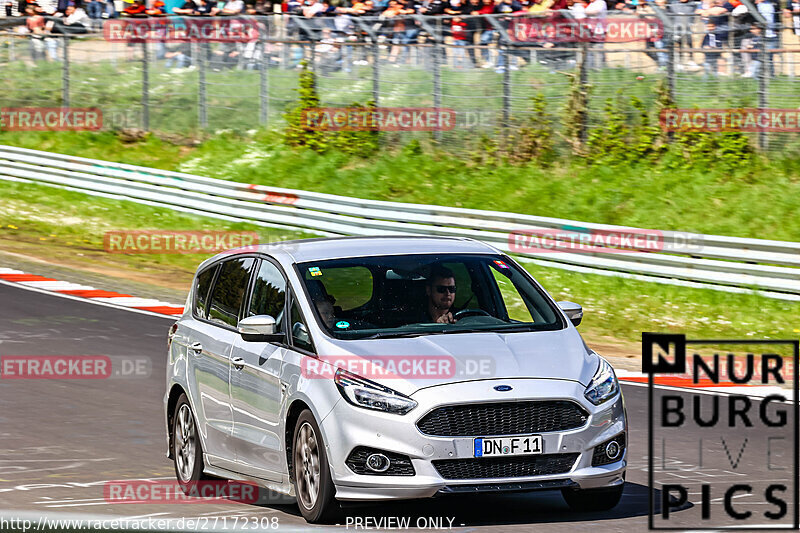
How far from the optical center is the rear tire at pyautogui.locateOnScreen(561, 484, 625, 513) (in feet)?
26.5

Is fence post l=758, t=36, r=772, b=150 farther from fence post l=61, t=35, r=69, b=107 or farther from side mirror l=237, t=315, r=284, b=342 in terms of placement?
fence post l=61, t=35, r=69, b=107

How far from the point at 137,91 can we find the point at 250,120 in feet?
10.2

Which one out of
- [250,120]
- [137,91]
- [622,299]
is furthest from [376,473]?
[137,91]

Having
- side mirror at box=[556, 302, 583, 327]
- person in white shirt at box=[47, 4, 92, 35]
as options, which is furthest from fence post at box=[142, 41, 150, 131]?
side mirror at box=[556, 302, 583, 327]

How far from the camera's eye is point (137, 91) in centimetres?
3109

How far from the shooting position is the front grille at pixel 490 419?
757cm

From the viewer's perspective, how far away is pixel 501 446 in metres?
7.59

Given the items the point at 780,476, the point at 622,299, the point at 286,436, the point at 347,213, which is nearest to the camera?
the point at 286,436

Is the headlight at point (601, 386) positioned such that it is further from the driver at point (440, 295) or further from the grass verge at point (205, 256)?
the grass verge at point (205, 256)

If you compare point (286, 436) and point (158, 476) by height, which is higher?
point (286, 436)

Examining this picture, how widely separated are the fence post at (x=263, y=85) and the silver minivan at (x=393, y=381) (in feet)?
62.7

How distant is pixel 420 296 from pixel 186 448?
7.30 feet

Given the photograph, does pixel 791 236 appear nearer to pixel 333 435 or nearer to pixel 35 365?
pixel 35 365

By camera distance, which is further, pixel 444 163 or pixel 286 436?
pixel 444 163
